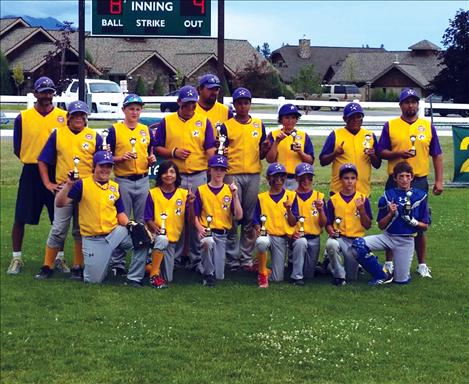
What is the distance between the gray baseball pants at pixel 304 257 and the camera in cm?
Result: 869

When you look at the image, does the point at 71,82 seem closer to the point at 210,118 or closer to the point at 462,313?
the point at 210,118

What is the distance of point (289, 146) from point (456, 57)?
25.2 feet

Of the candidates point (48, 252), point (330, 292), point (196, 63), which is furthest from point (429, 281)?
point (196, 63)

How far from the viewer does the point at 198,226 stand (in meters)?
8.74

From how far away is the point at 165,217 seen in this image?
866cm

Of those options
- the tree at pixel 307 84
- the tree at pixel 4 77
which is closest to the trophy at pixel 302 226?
the tree at pixel 4 77

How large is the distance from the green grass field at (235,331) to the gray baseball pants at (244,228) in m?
0.29

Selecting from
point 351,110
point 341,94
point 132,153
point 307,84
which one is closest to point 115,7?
point 132,153

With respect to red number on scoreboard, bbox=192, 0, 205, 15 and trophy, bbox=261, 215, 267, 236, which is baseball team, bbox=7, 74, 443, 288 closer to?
trophy, bbox=261, 215, 267, 236

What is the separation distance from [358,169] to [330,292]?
1401mm

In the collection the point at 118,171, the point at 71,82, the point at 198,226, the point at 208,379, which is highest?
the point at 71,82

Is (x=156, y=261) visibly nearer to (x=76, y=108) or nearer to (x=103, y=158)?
(x=103, y=158)

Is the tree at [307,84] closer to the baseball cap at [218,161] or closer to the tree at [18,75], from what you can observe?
the tree at [18,75]

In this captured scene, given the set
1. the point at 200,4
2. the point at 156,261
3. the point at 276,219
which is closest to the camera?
the point at 156,261
